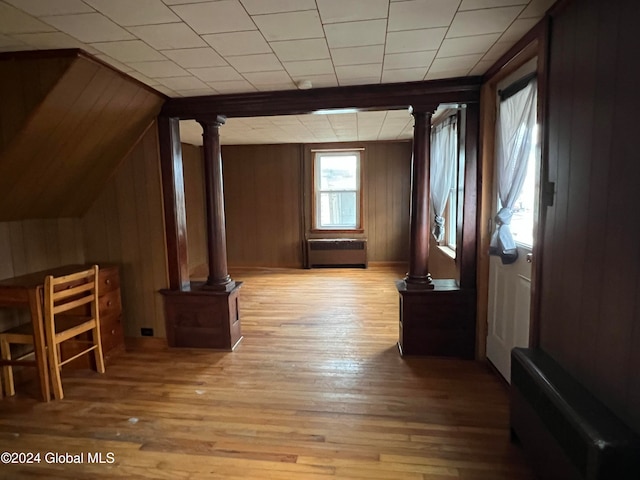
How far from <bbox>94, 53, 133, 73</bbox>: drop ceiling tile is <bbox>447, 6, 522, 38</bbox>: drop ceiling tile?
2018mm

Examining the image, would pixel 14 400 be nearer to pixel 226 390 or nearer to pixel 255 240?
pixel 226 390

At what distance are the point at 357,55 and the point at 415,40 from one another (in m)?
0.37

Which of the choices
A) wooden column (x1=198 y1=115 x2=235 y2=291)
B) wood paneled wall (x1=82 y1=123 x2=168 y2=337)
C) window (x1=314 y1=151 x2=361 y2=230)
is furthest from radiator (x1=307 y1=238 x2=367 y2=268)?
wood paneled wall (x1=82 y1=123 x2=168 y2=337)

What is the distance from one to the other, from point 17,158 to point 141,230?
1.09 m

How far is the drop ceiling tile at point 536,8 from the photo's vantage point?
5.53ft

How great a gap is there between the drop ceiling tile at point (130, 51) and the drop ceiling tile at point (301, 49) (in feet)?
2.42

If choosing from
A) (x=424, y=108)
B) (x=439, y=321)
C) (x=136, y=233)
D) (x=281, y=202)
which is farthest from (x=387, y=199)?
(x=136, y=233)

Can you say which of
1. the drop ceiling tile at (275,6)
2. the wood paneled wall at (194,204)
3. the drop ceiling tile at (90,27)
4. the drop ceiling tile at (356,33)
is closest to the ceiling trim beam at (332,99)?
the drop ceiling tile at (356,33)

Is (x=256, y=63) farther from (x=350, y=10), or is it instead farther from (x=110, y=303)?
(x=110, y=303)

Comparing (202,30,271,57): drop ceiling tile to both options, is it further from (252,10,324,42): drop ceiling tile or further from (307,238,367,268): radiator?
(307,238,367,268): radiator

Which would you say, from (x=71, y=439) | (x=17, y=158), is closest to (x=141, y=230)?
(x=17, y=158)

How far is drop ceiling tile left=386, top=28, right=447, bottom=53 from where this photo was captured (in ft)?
6.39

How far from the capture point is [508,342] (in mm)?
2516

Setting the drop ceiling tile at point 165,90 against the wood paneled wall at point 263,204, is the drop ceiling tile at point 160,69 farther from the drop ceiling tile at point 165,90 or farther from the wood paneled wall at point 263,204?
the wood paneled wall at point 263,204
